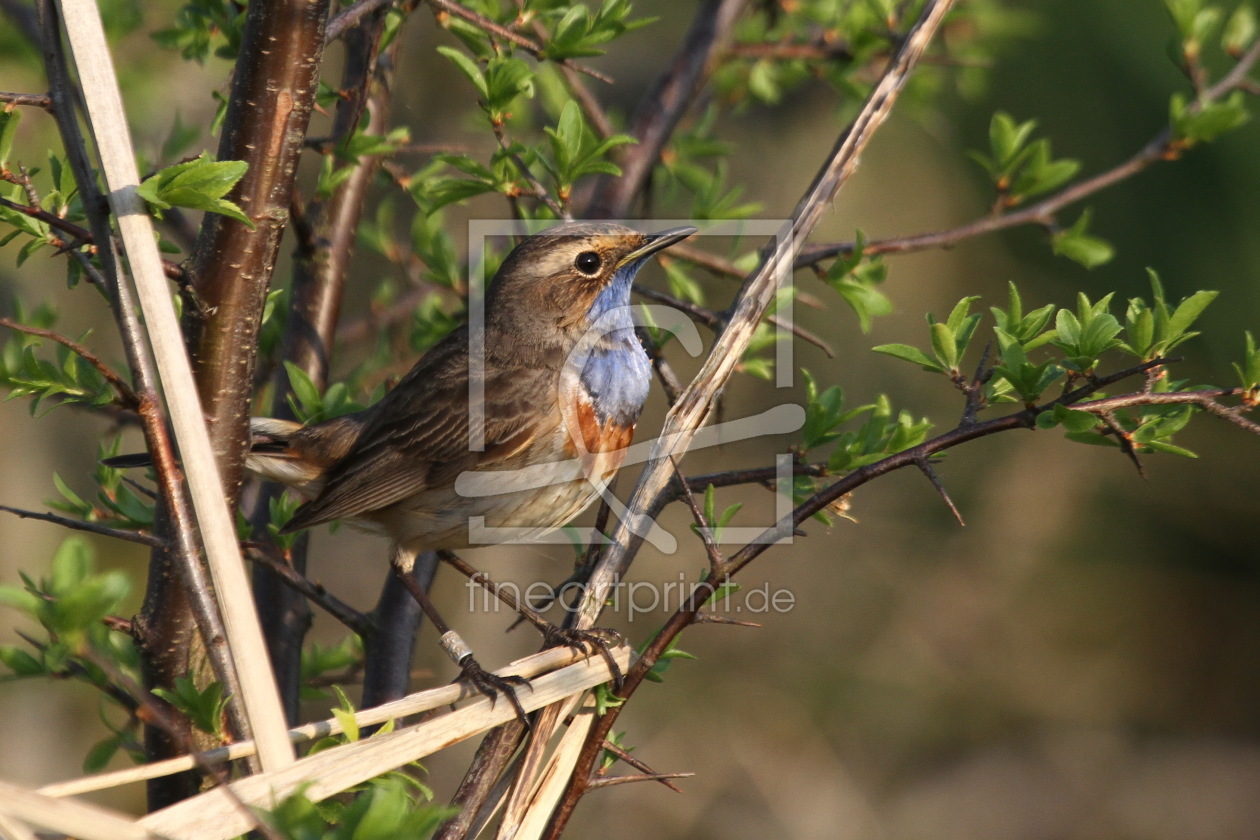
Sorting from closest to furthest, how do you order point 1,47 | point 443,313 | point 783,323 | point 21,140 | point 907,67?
point 907,67, point 783,323, point 443,313, point 1,47, point 21,140

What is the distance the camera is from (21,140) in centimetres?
471

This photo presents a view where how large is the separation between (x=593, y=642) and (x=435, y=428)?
143 centimetres

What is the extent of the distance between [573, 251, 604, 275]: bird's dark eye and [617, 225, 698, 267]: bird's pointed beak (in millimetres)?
79

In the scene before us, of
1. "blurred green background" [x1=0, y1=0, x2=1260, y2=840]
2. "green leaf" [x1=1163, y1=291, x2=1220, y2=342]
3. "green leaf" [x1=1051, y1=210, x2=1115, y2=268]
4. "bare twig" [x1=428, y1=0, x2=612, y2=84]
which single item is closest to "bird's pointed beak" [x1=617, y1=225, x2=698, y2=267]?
"bare twig" [x1=428, y1=0, x2=612, y2=84]

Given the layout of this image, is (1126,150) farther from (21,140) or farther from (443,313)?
(21,140)

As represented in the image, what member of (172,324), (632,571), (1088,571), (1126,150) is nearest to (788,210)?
(1126,150)

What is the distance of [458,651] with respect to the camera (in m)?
2.91

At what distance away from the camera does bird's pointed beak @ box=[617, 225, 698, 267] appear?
11.3ft

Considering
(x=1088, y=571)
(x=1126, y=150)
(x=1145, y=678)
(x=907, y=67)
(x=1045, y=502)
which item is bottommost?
(x=1145, y=678)

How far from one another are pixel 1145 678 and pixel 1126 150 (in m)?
3.15

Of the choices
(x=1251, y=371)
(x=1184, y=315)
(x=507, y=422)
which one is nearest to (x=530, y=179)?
(x=507, y=422)

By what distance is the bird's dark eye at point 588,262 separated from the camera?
3664 mm

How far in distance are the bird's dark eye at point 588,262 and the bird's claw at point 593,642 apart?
1.39 meters

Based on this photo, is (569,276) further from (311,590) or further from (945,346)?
(945,346)
